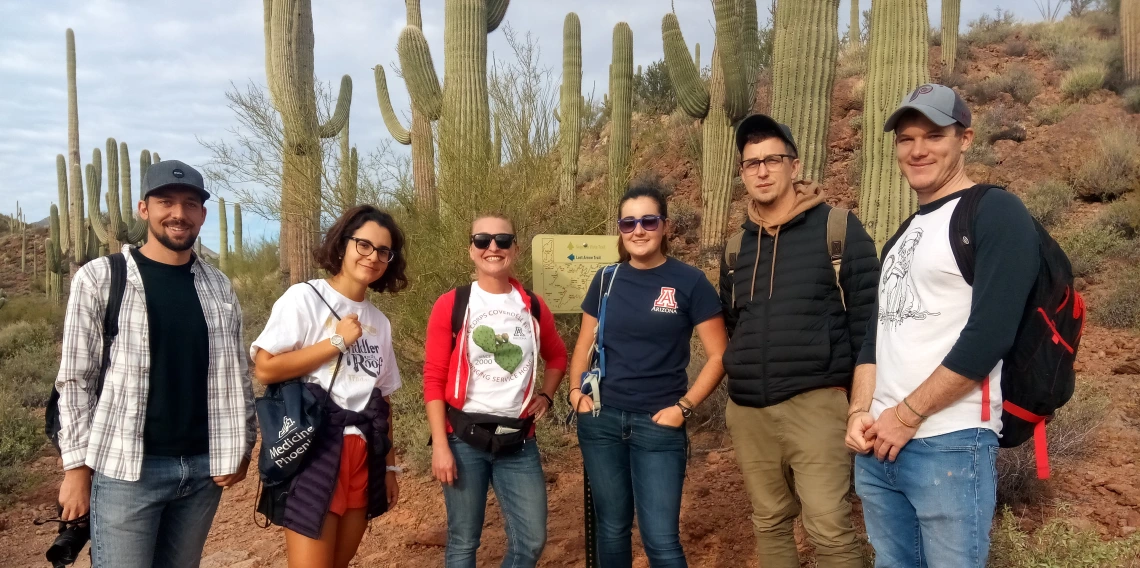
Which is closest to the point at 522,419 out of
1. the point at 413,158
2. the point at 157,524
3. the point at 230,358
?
the point at 230,358

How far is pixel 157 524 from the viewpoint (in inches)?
94.0

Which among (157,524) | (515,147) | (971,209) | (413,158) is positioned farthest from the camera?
(413,158)

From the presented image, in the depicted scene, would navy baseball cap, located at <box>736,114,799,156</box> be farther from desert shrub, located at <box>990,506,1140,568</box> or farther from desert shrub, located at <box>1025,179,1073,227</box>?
desert shrub, located at <box>1025,179,1073,227</box>

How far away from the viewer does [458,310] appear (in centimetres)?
279

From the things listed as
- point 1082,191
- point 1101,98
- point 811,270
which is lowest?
point 811,270

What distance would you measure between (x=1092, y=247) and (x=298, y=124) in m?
9.70

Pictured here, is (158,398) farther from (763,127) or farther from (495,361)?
(763,127)

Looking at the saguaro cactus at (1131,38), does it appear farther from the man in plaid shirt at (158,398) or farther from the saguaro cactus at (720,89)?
Answer: the man in plaid shirt at (158,398)

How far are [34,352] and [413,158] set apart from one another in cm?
887

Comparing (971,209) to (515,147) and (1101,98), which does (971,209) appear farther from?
(1101,98)

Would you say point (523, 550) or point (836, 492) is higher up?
point (836, 492)

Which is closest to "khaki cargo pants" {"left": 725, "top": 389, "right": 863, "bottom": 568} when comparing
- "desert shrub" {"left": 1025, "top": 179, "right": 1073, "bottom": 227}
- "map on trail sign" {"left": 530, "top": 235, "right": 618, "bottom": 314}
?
"map on trail sign" {"left": 530, "top": 235, "right": 618, "bottom": 314}

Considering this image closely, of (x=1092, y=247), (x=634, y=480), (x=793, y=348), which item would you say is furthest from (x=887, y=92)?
(x=1092, y=247)

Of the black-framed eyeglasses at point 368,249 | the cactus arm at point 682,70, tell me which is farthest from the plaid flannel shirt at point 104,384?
the cactus arm at point 682,70
